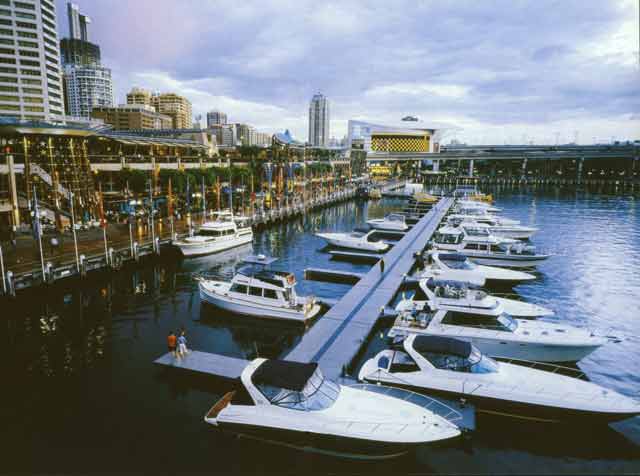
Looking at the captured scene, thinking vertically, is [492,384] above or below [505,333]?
below

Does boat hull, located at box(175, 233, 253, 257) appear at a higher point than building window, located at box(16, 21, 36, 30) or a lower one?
lower

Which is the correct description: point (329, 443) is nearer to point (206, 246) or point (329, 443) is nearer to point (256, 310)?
point (256, 310)

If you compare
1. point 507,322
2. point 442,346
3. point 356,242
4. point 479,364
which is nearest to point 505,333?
point 507,322

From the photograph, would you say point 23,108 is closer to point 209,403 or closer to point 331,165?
point 331,165

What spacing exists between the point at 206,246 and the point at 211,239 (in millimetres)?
957

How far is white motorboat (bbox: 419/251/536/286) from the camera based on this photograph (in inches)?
1238

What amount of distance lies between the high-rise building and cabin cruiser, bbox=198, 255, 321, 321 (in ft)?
389

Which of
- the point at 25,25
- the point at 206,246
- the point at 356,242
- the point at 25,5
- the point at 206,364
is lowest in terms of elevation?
the point at 206,364

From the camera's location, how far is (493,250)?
41.5 meters

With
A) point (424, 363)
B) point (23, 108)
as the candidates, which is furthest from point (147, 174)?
point (23, 108)

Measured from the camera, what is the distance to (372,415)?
13.7 meters

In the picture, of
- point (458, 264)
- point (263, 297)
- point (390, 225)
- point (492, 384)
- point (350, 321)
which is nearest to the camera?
point (492, 384)

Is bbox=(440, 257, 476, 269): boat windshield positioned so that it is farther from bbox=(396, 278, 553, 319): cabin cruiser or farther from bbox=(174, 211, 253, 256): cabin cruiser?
bbox=(174, 211, 253, 256): cabin cruiser

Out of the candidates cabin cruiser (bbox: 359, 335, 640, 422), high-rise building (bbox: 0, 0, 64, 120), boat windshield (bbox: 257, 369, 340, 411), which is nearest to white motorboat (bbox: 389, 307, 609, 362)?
cabin cruiser (bbox: 359, 335, 640, 422)
